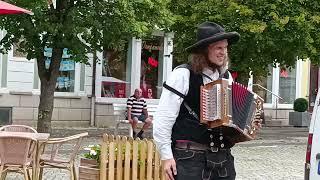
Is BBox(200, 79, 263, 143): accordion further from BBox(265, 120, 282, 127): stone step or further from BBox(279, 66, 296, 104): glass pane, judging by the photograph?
BBox(279, 66, 296, 104): glass pane

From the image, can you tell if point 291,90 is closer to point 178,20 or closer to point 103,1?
point 178,20

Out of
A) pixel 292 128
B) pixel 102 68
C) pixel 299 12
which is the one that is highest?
pixel 299 12

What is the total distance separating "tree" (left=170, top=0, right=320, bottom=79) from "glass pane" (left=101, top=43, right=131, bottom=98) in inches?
182

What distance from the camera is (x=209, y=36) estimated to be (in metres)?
4.18

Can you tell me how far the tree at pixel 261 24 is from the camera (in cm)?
1611

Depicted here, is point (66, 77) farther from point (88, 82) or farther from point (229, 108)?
point (229, 108)

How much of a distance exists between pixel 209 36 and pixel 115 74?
17910mm

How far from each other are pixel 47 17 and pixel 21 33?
780mm

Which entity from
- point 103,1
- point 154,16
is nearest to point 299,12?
point 154,16

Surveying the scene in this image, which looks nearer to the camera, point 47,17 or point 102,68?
point 47,17

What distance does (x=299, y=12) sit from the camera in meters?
16.5

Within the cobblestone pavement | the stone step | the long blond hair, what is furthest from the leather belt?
the stone step

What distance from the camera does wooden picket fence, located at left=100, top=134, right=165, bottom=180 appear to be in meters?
6.69

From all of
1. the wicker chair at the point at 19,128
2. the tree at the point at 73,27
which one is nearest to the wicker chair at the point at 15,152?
the wicker chair at the point at 19,128
